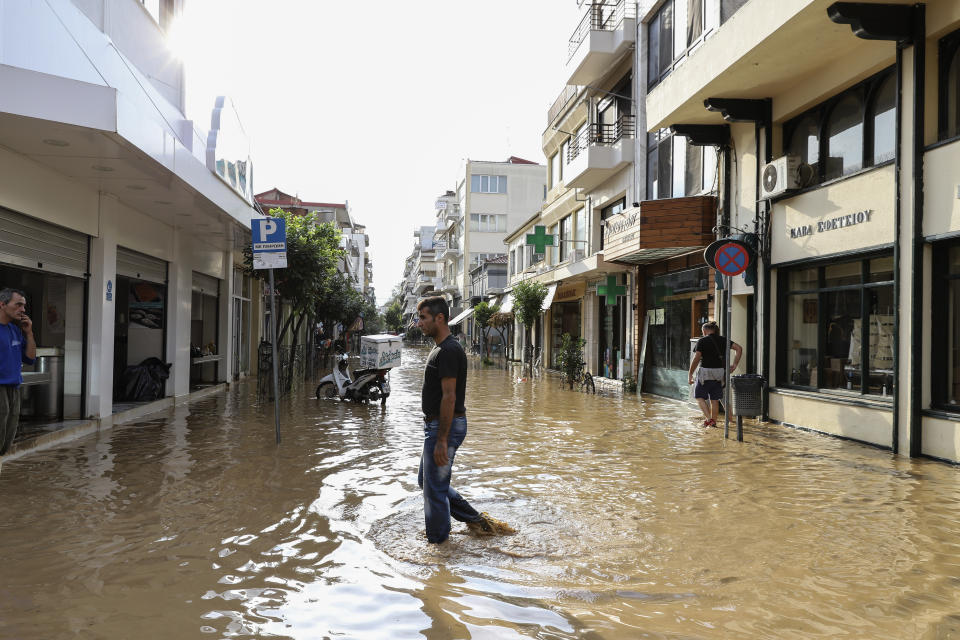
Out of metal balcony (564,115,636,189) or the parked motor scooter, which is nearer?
the parked motor scooter

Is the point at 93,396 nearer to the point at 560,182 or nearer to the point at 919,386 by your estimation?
the point at 919,386

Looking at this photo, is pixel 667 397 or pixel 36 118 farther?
pixel 667 397

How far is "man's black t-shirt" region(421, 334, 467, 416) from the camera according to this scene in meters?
5.00

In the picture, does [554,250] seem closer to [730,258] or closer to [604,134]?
[604,134]

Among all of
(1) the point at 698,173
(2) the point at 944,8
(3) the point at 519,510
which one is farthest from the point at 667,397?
(3) the point at 519,510

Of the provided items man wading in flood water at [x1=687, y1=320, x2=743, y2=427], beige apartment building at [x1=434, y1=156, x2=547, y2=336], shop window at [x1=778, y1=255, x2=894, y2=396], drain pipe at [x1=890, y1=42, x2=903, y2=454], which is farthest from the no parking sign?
beige apartment building at [x1=434, y1=156, x2=547, y2=336]

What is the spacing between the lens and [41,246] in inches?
375

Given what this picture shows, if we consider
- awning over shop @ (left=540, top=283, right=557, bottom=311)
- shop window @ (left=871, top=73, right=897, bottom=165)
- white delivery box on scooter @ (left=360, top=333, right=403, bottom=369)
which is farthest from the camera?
awning over shop @ (left=540, top=283, right=557, bottom=311)

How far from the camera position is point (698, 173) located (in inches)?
626

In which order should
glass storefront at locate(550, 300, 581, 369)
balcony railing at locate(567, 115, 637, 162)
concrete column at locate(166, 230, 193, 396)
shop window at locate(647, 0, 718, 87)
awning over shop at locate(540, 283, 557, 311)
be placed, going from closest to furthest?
concrete column at locate(166, 230, 193, 396) < shop window at locate(647, 0, 718, 87) < balcony railing at locate(567, 115, 637, 162) < awning over shop at locate(540, 283, 557, 311) < glass storefront at locate(550, 300, 581, 369)

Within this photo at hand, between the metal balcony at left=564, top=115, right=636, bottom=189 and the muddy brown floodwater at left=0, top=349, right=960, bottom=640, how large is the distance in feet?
41.5

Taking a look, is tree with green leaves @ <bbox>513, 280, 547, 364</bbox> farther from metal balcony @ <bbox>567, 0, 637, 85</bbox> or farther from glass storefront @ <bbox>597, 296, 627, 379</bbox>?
metal balcony @ <bbox>567, 0, 637, 85</bbox>

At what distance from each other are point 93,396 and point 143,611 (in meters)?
8.10

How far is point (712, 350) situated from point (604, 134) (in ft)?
40.4
